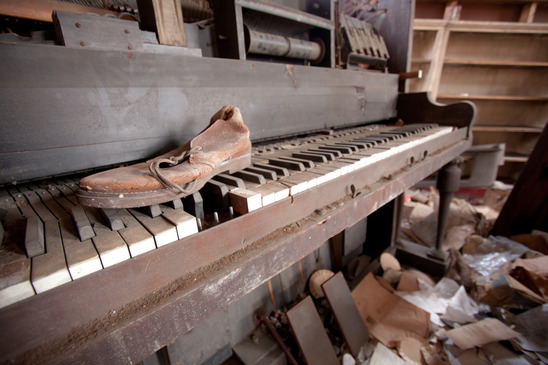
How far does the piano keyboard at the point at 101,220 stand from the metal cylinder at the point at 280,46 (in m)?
0.95

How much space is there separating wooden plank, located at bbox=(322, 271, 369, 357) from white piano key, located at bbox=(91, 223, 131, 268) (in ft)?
5.53

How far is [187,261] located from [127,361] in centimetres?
23

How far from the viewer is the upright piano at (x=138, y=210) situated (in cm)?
49

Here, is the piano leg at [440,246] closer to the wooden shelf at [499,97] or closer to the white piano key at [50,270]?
the white piano key at [50,270]

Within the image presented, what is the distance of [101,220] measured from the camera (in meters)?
0.66

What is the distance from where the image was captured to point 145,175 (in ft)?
2.14

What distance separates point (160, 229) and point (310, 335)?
162 centimetres

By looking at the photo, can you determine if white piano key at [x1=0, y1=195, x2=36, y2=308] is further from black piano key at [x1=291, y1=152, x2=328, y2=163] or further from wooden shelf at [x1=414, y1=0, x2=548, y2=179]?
wooden shelf at [x1=414, y1=0, x2=548, y2=179]

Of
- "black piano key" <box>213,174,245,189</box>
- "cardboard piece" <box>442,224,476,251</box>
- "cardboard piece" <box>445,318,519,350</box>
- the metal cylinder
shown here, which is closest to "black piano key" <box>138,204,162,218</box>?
"black piano key" <box>213,174,245,189</box>

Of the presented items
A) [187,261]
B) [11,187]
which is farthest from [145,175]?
[11,187]

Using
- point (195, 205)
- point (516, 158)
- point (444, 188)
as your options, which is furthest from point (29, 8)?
point (516, 158)

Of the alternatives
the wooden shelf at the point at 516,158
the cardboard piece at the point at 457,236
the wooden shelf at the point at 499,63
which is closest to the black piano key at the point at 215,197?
the cardboard piece at the point at 457,236

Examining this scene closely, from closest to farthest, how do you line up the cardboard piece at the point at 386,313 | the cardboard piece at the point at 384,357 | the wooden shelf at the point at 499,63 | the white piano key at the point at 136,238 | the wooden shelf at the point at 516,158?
the white piano key at the point at 136,238 < the cardboard piece at the point at 384,357 < the cardboard piece at the point at 386,313 < the wooden shelf at the point at 499,63 < the wooden shelf at the point at 516,158

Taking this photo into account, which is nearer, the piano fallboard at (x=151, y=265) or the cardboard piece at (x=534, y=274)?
the piano fallboard at (x=151, y=265)
